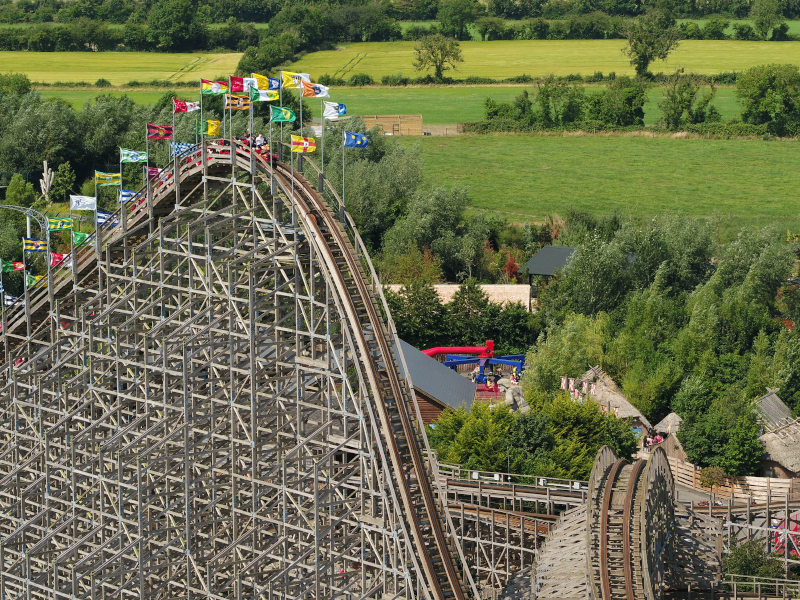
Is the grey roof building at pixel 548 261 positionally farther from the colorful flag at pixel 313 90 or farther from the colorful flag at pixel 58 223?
the colorful flag at pixel 313 90

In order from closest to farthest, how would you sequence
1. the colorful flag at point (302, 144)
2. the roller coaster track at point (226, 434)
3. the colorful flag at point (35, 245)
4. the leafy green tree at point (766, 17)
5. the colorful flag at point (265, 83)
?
the roller coaster track at point (226, 434) → the colorful flag at point (302, 144) → the colorful flag at point (265, 83) → the colorful flag at point (35, 245) → the leafy green tree at point (766, 17)

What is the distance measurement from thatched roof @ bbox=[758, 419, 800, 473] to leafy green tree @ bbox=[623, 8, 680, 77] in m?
82.7

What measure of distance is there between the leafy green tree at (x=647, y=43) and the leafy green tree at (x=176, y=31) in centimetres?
4329

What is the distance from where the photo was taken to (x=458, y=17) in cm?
15075

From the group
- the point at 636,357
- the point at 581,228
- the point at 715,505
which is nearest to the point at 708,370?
the point at 636,357

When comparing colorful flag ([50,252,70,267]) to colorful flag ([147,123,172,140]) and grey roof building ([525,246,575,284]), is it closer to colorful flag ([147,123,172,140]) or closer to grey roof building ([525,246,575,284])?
colorful flag ([147,123,172,140])

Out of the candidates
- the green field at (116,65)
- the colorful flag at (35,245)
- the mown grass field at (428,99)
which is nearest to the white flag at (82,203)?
the colorful flag at (35,245)

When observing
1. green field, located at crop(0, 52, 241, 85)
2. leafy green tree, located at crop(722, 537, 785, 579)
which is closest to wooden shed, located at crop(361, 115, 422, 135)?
green field, located at crop(0, 52, 241, 85)

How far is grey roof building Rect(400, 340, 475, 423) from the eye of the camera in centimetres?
5122

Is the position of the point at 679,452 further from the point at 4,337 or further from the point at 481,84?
the point at 481,84

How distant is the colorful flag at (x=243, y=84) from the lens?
36188 mm

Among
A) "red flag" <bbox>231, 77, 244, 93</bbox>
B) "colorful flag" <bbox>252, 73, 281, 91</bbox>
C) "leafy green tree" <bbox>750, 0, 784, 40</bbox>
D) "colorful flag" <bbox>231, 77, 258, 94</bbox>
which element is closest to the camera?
"colorful flag" <bbox>252, 73, 281, 91</bbox>

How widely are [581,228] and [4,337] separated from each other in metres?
46.6

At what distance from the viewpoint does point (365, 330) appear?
104ft
